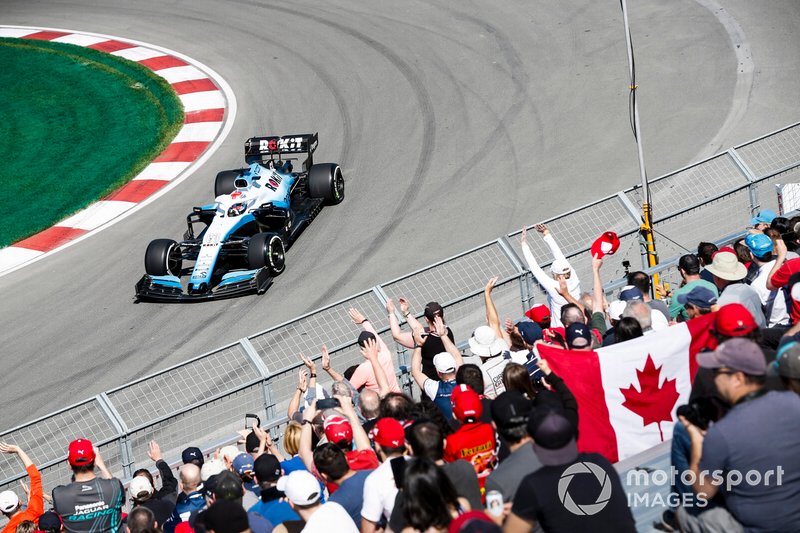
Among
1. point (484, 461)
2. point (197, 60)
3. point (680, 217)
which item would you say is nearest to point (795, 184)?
point (680, 217)

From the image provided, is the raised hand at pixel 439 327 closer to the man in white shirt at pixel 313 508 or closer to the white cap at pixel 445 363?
the white cap at pixel 445 363

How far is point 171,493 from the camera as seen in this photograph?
25.0 feet

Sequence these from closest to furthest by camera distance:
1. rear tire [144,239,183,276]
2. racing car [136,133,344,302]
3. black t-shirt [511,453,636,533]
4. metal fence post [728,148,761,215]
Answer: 1. black t-shirt [511,453,636,533]
2. metal fence post [728,148,761,215]
3. racing car [136,133,344,302]
4. rear tire [144,239,183,276]

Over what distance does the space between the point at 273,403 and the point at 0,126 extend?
15.0 metres

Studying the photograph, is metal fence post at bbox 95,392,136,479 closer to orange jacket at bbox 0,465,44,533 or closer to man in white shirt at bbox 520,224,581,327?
orange jacket at bbox 0,465,44,533

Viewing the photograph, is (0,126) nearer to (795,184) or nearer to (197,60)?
(197,60)

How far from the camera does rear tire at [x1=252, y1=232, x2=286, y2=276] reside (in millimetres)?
13562

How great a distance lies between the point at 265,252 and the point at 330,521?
859cm

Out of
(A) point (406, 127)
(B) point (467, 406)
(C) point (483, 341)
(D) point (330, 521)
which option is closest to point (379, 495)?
(D) point (330, 521)

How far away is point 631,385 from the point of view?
22.2 feet

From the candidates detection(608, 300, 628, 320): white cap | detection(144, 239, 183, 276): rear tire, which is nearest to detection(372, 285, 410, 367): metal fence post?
detection(608, 300, 628, 320): white cap

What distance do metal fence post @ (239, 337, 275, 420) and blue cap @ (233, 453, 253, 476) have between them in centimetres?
171

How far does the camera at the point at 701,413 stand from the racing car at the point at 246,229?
923cm

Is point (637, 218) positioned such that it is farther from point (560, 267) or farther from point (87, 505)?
point (87, 505)
